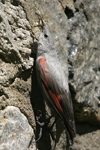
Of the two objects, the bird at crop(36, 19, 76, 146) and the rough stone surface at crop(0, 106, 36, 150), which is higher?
the bird at crop(36, 19, 76, 146)

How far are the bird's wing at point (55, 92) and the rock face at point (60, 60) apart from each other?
0.52 feet

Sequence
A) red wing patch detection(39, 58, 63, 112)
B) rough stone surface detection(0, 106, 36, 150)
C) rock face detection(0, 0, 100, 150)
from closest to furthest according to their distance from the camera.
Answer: rough stone surface detection(0, 106, 36, 150) → rock face detection(0, 0, 100, 150) → red wing patch detection(39, 58, 63, 112)

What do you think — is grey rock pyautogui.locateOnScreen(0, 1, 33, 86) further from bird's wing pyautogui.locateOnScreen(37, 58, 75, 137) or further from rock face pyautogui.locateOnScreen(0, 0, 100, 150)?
bird's wing pyautogui.locateOnScreen(37, 58, 75, 137)

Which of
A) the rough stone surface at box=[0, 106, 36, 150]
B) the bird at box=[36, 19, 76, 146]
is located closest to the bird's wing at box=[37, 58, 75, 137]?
the bird at box=[36, 19, 76, 146]

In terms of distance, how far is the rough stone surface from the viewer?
147cm

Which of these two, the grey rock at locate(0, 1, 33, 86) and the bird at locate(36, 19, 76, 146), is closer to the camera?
the grey rock at locate(0, 1, 33, 86)

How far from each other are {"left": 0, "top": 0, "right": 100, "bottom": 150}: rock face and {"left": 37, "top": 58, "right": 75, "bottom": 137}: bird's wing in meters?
0.16

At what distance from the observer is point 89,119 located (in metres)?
2.79

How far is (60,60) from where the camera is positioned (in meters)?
2.50

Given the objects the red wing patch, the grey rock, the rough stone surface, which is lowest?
the rough stone surface

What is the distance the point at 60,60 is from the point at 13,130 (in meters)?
1.29

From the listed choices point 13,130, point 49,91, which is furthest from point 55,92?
point 13,130

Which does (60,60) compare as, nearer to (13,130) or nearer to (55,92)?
(55,92)

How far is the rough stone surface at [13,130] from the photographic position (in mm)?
1468
